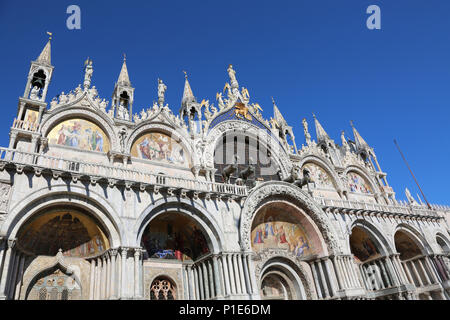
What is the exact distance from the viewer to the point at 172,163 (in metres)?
17.1

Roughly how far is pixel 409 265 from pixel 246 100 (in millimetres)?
17280

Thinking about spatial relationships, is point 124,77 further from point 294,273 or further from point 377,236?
point 377,236

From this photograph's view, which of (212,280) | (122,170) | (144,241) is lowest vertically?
(212,280)

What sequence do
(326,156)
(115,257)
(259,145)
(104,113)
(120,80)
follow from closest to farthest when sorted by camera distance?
(115,257) < (104,113) < (120,80) < (259,145) < (326,156)

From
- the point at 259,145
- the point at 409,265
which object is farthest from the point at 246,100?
the point at 409,265

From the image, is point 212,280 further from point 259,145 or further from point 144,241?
point 259,145

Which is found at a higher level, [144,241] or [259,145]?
[259,145]

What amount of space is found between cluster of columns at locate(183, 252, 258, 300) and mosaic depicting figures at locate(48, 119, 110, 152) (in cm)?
757

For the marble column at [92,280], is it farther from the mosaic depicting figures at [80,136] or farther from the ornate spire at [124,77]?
the ornate spire at [124,77]

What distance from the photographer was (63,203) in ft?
37.2

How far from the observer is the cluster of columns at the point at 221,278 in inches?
507

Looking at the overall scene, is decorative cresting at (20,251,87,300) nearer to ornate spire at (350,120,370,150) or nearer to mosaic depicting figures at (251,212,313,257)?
mosaic depicting figures at (251,212,313,257)

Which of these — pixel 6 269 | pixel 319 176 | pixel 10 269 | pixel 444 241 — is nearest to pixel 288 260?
pixel 319 176

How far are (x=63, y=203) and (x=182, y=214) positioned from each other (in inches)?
188
